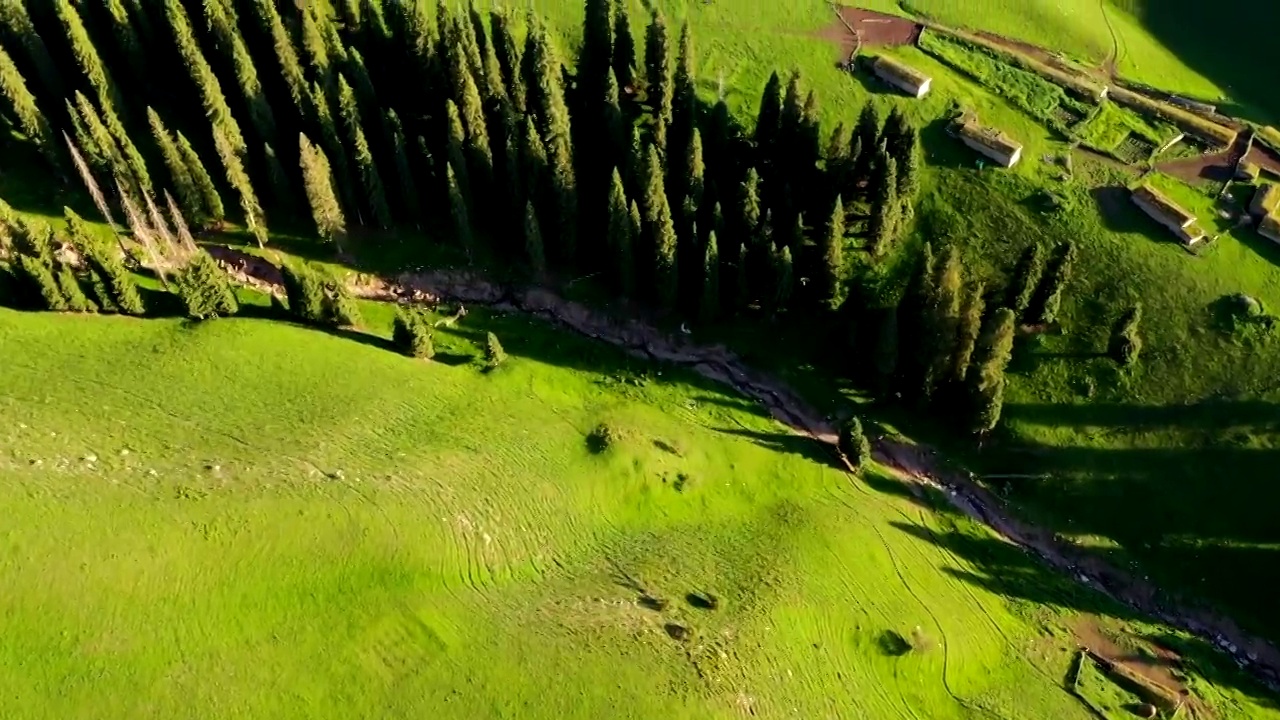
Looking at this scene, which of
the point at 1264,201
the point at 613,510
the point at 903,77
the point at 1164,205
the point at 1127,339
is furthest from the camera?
the point at 903,77

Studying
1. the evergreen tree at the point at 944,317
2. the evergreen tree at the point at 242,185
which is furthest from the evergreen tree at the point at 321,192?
the evergreen tree at the point at 944,317

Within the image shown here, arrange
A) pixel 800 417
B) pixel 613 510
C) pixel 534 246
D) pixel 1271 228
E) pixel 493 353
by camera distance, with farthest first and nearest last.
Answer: pixel 534 246
pixel 1271 228
pixel 800 417
pixel 493 353
pixel 613 510

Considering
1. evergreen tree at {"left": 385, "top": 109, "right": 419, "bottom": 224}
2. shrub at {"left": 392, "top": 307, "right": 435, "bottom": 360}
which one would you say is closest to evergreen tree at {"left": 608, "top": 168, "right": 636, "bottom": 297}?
evergreen tree at {"left": 385, "top": 109, "right": 419, "bottom": 224}

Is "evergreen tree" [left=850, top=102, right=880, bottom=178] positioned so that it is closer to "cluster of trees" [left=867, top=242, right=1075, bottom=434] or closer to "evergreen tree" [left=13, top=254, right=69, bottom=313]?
"cluster of trees" [left=867, top=242, right=1075, bottom=434]

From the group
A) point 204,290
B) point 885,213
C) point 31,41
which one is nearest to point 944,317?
point 885,213

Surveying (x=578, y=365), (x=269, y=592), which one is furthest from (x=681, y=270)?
(x=269, y=592)

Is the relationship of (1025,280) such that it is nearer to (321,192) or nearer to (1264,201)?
(1264,201)
